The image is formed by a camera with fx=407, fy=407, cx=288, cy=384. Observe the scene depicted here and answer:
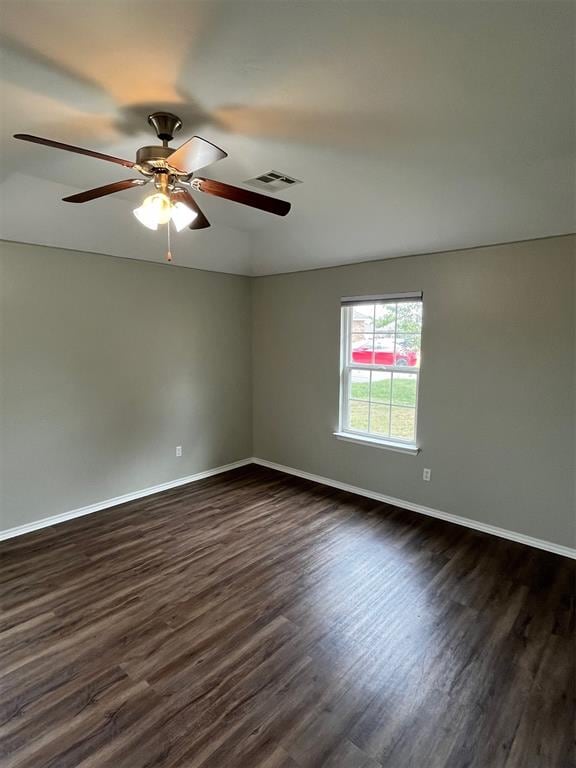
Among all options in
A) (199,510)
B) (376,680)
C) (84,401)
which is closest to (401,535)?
(376,680)

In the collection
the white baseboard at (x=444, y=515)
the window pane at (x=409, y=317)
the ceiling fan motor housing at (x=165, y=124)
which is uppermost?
the ceiling fan motor housing at (x=165, y=124)

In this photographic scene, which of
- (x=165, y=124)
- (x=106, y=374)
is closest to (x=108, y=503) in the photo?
(x=106, y=374)

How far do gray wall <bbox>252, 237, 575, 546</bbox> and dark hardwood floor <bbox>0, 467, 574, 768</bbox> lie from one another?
1.39 feet

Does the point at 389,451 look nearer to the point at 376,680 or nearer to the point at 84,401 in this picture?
the point at 376,680

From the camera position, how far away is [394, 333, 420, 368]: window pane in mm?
3828

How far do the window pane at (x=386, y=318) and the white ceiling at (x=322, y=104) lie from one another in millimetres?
680

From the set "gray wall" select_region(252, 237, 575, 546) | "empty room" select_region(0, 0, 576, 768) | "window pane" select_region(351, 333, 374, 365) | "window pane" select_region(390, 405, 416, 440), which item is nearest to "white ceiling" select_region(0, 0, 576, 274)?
"empty room" select_region(0, 0, 576, 768)

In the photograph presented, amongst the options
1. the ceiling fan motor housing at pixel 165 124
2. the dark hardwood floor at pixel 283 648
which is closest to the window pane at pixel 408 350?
the dark hardwood floor at pixel 283 648

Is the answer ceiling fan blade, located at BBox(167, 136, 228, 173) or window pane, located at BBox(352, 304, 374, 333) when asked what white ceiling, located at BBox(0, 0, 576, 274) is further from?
window pane, located at BBox(352, 304, 374, 333)

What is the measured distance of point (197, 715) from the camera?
178 cm

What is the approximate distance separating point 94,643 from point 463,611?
2.12m

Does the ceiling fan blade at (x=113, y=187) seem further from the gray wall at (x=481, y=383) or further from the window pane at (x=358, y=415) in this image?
the window pane at (x=358, y=415)

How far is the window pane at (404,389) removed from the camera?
3.90 meters

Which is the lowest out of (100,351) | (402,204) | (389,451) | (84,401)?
(389,451)
